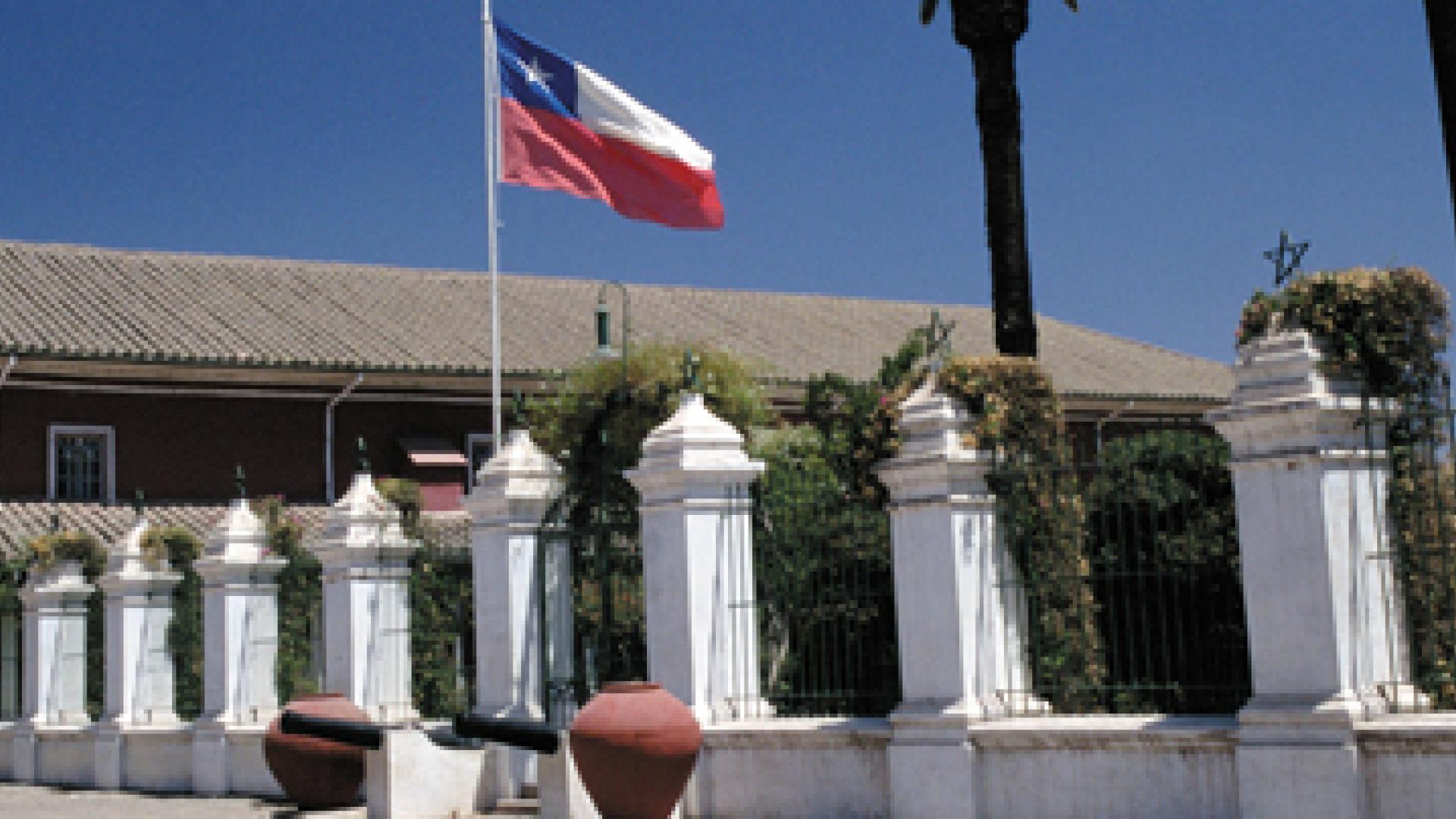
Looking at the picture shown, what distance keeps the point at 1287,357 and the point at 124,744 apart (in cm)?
1574

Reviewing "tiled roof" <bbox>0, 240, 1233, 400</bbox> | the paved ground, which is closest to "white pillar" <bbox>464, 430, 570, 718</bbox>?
the paved ground

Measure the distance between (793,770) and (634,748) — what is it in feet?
3.99

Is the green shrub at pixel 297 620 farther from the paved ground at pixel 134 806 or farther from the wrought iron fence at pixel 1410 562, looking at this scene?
the wrought iron fence at pixel 1410 562

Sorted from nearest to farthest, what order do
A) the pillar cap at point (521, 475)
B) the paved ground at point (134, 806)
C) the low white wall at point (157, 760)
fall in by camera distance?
the pillar cap at point (521, 475) < the paved ground at point (134, 806) < the low white wall at point (157, 760)

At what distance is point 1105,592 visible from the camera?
1180 centimetres

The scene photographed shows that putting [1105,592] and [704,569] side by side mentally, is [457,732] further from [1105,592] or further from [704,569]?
[1105,592]

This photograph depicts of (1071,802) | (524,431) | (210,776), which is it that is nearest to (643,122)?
(524,431)

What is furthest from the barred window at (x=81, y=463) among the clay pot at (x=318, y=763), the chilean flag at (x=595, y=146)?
the clay pot at (x=318, y=763)

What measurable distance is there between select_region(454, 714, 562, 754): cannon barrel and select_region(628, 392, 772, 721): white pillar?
1059 mm

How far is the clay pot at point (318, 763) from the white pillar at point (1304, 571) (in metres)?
8.85

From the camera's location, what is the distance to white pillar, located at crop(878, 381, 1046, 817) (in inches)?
444

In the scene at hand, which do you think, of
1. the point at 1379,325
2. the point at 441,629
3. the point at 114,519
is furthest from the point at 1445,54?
the point at 114,519

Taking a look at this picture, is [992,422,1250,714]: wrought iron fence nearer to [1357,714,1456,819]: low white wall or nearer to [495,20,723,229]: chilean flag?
[1357,714,1456,819]: low white wall

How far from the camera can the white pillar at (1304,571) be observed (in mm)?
9383
